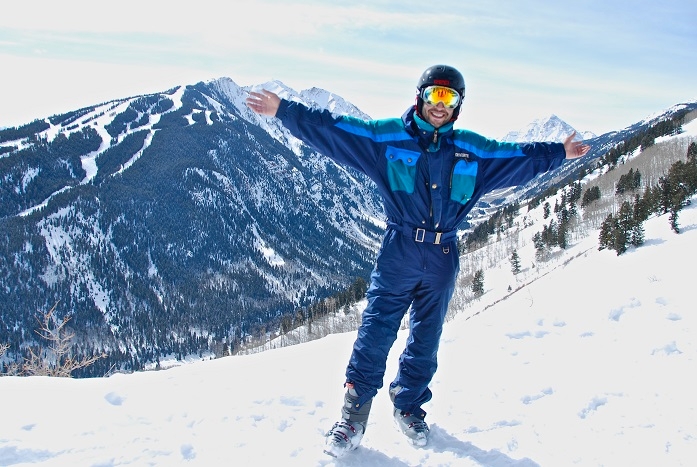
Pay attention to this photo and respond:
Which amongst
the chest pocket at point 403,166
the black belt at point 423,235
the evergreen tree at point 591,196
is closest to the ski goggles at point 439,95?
the chest pocket at point 403,166

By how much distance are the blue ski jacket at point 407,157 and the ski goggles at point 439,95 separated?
0.19m

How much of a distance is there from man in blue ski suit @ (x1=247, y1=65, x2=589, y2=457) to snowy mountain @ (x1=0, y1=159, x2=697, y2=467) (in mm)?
519

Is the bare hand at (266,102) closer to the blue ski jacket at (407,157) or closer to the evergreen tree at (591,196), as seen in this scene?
the blue ski jacket at (407,157)

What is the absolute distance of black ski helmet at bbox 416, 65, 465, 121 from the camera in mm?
4055

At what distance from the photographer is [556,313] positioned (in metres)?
6.72

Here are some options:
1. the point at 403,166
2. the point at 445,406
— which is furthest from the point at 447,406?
the point at 403,166

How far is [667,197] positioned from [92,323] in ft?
553

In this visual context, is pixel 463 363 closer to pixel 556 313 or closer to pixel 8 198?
pixel 556 313

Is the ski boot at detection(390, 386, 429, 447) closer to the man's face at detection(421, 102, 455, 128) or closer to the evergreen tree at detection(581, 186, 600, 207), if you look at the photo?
the man's face at detection(421, 102, 455, 128)

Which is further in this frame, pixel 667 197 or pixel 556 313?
pixel 667 197

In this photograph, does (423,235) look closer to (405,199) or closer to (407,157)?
(405,199)

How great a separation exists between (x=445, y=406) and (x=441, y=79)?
330 cm

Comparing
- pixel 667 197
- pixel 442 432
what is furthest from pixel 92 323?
pixel 442 432

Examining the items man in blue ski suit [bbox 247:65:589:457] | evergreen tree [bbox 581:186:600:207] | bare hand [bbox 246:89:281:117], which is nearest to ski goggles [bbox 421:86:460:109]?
man in blue ski suit [bbox 247:65:589:457]
